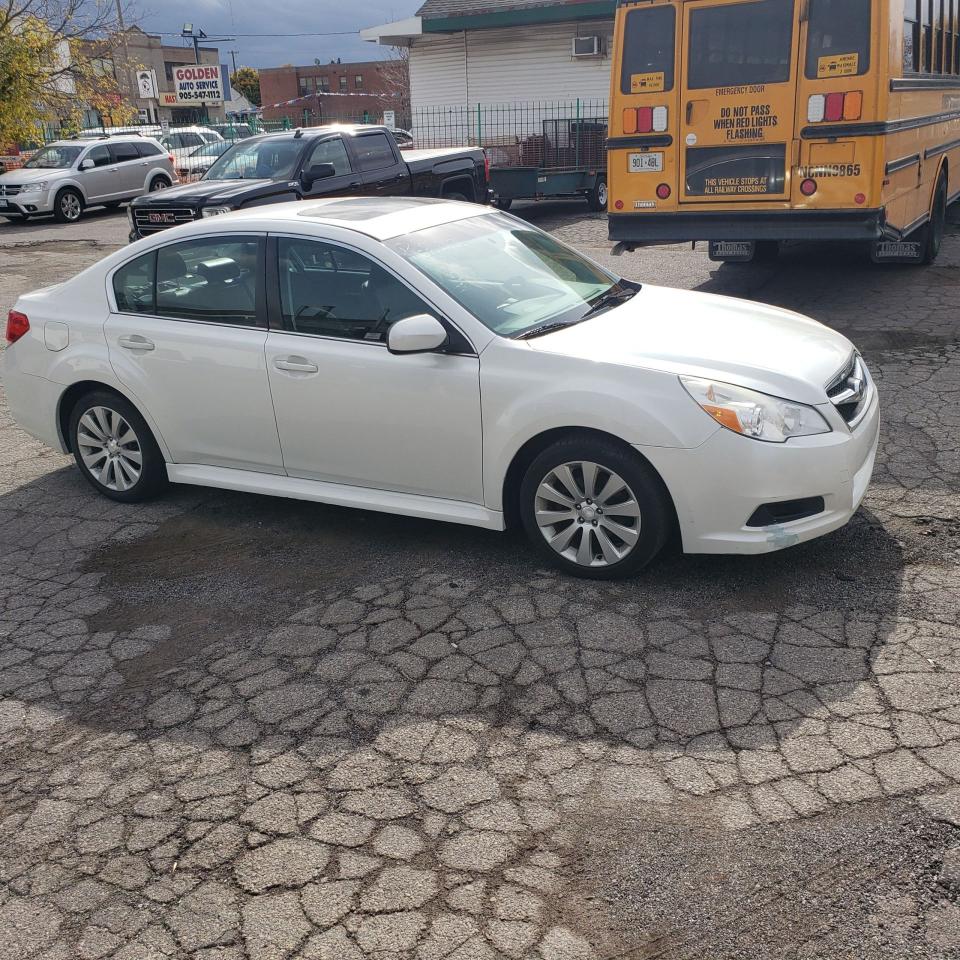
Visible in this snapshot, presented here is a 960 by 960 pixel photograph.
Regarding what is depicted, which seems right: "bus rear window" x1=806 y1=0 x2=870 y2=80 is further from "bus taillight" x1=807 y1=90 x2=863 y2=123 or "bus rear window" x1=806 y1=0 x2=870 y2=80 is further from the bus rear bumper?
the bus rear bumper

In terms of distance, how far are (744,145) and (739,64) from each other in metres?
0.69

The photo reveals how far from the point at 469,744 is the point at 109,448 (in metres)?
3.32

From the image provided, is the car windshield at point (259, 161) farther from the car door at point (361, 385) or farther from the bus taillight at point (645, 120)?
the car door at point (361, 385)

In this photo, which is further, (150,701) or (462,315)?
(462,315)

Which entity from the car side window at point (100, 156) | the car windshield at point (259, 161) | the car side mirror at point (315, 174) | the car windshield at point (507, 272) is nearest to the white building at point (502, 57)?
the car side window at point (100, 156)

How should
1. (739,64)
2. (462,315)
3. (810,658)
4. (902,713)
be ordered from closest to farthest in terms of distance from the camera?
(902,713)
(810,658)
(462,315)
(739,64)

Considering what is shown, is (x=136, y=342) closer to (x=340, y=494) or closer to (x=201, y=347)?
(x=201, y=347)

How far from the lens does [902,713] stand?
12.0 ft

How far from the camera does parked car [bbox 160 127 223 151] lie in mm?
31672

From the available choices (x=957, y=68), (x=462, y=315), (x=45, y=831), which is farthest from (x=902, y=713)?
(x=957, y=68)

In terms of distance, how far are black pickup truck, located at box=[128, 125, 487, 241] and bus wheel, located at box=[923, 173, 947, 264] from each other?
6686 millimetres

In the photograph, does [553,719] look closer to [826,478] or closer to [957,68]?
[826,478]

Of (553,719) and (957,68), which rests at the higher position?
(957,68)

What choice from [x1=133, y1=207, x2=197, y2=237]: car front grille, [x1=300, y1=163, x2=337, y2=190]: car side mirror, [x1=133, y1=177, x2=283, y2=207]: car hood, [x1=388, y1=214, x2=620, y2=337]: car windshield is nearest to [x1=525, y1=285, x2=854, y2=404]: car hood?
[x1=388, y1=214, x2=620, y2=337]: car windshield
